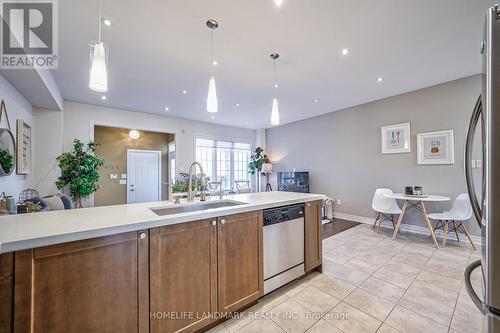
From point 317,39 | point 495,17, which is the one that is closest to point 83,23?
point 317,39

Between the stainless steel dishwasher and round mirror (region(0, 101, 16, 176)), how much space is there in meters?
3.19

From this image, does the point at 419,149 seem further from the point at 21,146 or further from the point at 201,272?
the point at 21,146

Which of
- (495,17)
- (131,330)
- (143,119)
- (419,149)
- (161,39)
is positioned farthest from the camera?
(143,119)

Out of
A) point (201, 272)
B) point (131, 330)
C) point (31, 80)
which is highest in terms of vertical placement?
point (31, 80)

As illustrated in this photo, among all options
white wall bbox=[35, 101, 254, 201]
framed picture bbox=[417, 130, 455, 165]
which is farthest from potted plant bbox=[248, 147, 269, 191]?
framed picture bbox=[417, 130, 455, 165]

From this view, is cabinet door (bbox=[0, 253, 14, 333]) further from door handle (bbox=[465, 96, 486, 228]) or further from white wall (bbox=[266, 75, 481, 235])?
white wall (bbox=[266, 75, 481, 235])

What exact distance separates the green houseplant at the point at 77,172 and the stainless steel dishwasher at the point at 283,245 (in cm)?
400

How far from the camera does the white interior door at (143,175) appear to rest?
5.90 meters

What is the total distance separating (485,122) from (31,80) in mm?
4332

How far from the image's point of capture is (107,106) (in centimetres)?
458

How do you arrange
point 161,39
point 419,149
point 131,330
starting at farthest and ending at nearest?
point 419,149 → point 161,39 → point 131,330

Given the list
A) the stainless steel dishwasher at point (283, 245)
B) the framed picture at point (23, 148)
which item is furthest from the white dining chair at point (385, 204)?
the framed picture at point (23, 148)

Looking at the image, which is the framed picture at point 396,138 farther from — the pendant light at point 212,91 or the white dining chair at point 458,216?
the pendant light at point 212,91

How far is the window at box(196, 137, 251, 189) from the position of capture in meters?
6.28
